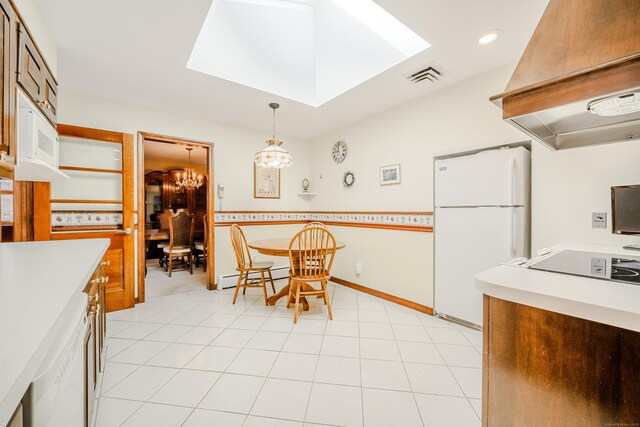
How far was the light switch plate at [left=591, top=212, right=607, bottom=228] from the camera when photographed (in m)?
1.77

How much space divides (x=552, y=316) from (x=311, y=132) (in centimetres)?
381

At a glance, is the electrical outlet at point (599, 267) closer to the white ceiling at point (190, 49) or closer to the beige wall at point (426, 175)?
the beige wall at point (426, 175)

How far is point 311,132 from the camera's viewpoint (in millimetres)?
4168

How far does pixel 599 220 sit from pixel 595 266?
1049mm

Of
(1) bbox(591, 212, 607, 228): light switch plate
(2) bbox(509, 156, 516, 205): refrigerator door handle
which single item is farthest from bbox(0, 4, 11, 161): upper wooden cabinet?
(1) bbox(591, 212, 607, 228): light switch plate

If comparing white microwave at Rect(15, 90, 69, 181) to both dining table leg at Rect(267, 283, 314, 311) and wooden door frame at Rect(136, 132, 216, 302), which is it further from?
dining table leg at Rect(267, 283, 314, 311)

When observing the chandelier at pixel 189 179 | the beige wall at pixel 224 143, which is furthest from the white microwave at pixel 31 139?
the chandelier at pixel 189 179

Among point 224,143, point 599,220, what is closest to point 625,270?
point 599,220

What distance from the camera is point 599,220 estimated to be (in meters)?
1.80

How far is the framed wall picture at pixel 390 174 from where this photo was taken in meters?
3.09

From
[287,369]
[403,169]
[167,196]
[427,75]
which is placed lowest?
[287,369]

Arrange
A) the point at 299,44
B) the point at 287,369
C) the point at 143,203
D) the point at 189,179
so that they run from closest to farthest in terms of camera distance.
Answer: the point at 287,369 → the point at 299,44 → the point at 143,203 → the point at 189,179

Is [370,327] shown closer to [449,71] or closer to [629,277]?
[629,277]

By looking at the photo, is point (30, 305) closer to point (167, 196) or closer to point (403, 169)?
point (403, 169)
